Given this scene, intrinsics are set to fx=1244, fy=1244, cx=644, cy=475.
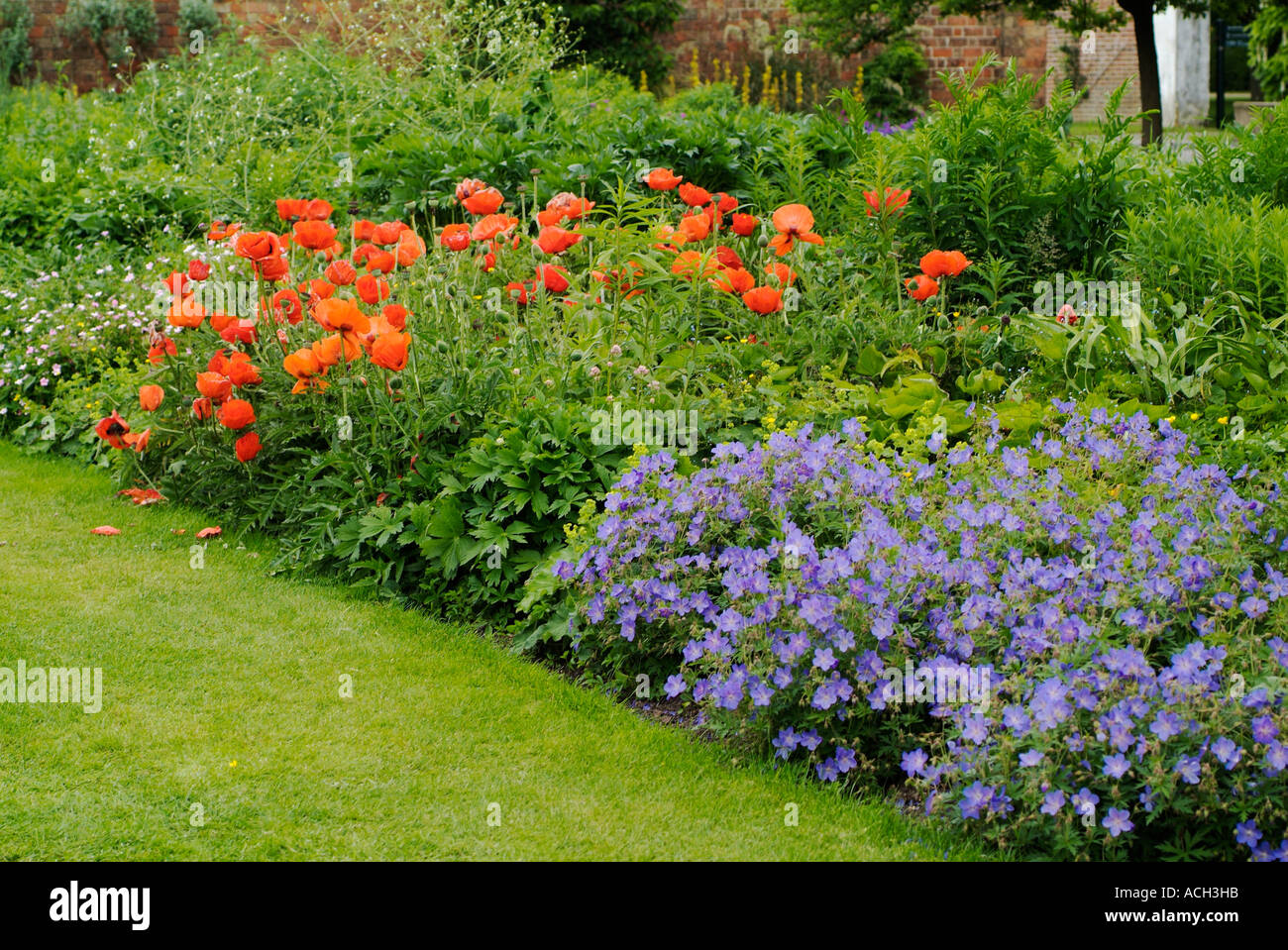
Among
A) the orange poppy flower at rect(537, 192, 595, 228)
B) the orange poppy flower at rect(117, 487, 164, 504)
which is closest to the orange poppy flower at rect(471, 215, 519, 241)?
the orange poppy flower at rect(537, 192, 595, 228)

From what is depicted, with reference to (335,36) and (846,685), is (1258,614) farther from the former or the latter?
(335,36)

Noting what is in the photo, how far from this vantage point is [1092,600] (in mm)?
2998

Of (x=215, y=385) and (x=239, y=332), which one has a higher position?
(x=239, y=332)

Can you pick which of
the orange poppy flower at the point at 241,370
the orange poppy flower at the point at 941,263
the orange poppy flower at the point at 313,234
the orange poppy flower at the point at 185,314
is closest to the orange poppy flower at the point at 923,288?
the orange poppy flower at the point at 941,263

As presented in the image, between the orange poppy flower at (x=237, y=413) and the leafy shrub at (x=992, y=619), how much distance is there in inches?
67.3

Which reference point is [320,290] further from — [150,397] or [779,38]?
[779,38]

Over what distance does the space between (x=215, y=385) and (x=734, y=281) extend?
2.00 metres

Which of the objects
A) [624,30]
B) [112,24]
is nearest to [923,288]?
[624,30]

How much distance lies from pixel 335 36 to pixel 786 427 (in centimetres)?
1520

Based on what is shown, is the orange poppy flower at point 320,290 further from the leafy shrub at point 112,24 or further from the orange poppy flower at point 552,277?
the leafy shrub at point 112,24

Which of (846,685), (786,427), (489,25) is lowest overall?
(846,685)

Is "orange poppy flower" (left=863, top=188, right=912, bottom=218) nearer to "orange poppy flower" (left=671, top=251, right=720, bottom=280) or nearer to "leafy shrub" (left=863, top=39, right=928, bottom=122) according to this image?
"orange poppy flower" (left=671, top=251, right=720, bottom=280)

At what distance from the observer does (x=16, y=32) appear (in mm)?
18766
